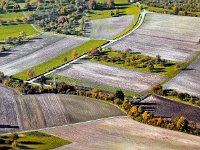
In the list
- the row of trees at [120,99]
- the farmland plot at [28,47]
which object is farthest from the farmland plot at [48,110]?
the farmland plot at [28,47]

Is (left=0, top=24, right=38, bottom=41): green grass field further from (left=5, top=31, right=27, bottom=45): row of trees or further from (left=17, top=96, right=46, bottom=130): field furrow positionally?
(left=17, top=96, right=46, bottom=130): field furrow

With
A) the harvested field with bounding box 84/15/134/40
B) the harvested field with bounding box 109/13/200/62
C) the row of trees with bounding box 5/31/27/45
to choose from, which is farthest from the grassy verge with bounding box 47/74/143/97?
the harvested field with bounding box 84/15/134/40

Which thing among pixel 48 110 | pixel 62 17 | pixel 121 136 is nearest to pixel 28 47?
pixel 62 17

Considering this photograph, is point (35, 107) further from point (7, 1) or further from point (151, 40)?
point (7, 1)

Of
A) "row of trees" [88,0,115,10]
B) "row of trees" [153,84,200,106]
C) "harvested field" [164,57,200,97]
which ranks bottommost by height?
"row of trees" [153,84,200,106]

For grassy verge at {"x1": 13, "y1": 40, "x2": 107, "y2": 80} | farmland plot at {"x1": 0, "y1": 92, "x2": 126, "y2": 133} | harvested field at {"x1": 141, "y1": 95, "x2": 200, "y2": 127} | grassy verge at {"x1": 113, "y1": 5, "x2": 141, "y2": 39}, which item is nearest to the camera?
farmland plot at {"x1": 0, "y1": 92, "x2": 126, "y2": 133}

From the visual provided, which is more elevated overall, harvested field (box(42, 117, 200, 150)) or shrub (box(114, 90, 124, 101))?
shrub (box(114, 90, 124, 101))
